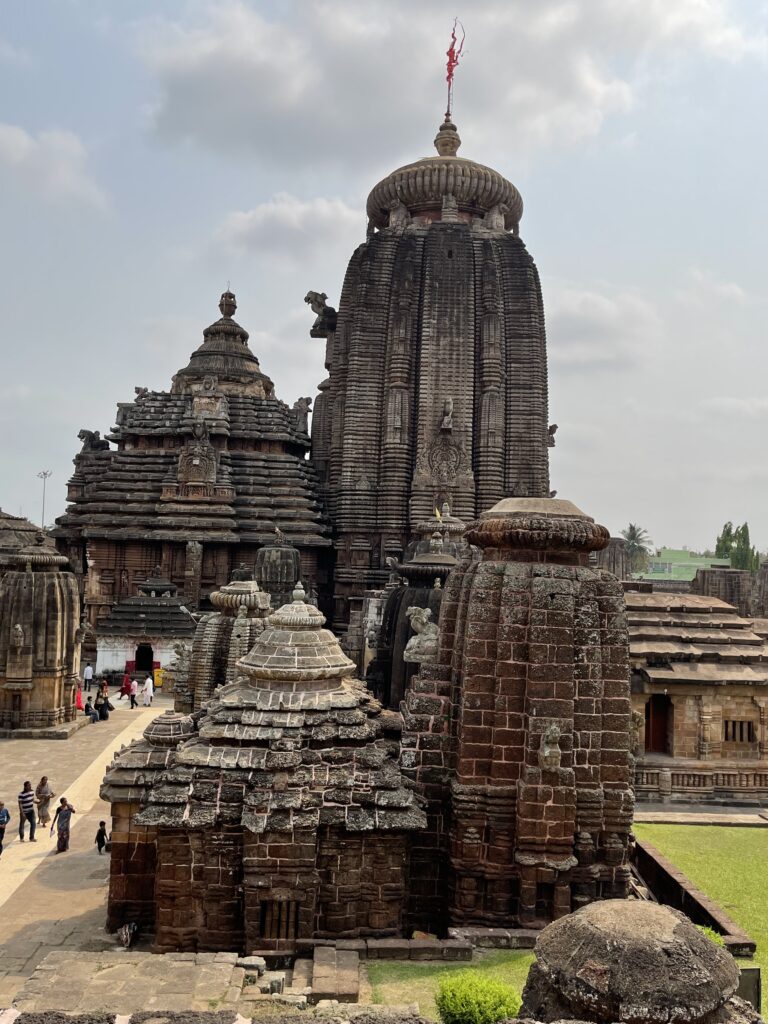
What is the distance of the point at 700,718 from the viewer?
62.7ft

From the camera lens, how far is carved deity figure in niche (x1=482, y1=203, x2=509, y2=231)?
4094cm

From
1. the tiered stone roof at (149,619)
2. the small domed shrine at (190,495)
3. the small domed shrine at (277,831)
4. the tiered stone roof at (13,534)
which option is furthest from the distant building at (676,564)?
the small domed shrine at (277,831)

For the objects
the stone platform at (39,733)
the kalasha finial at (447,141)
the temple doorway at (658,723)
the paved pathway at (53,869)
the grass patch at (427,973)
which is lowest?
the paved pathway at (53,869)

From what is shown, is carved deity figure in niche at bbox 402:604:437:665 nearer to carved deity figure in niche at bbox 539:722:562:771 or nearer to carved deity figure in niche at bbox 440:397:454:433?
carved deity figure in niche at bbox 539:722:562:771

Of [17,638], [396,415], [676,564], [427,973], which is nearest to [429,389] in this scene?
[396,415]

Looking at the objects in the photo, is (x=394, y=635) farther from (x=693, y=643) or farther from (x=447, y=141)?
(x=447, y=141)

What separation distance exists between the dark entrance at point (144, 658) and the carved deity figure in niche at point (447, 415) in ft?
53.0

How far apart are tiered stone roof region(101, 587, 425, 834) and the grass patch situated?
4.46ft

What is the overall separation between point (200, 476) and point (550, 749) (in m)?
30.9

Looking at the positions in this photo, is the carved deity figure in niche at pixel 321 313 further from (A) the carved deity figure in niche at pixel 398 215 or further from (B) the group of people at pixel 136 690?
(B) the group of people at pixel 136 690

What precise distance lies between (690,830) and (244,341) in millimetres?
40184

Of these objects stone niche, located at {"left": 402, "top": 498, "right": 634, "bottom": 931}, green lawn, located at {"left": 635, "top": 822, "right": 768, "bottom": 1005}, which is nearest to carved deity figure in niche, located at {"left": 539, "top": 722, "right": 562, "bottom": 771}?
stone niche, located at {"left": 402, "top": 498, "right": 634, "bottom": 931}

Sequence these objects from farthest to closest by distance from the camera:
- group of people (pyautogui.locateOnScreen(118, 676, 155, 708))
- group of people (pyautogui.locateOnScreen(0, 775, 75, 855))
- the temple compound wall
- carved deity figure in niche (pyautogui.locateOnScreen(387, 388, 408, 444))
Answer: carved deity figure in niche (pyautogui.locateOnScreen(387, 388, 408, 444)) < group of people (pyautogui.locateOnScreen(118, 676, 155, 708)) < the temple compound wall < group of people (pyautogui.locateOnScreen(0, 775, 75, 855))

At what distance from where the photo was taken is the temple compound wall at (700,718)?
18.5m
